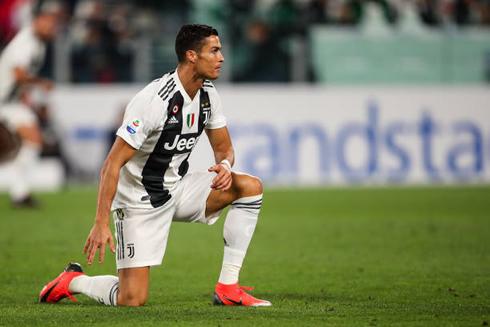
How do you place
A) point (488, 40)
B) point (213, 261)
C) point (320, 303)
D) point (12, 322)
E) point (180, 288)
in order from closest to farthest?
point (12, 322)
point (320, 303)
point (180, 288)
point (213, 261)
point (488, 40)

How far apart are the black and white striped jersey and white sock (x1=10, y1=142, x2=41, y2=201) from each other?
24.6 feet

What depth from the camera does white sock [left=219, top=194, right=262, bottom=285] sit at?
5.82 metres

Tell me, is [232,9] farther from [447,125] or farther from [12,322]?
[12,322]

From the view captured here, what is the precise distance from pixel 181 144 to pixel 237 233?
0.73 meters

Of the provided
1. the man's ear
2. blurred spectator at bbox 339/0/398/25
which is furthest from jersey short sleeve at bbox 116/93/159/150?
blurred spectator at bbox 339/0/398/25

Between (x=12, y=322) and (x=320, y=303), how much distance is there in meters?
1.97

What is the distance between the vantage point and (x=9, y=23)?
17859 millimetres

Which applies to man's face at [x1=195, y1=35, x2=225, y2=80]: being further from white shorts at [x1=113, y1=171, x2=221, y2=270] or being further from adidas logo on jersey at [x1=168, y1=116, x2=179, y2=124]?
white shorts at [x1=113, y1=171, x2=221, y2=270]

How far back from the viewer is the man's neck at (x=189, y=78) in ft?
19.3

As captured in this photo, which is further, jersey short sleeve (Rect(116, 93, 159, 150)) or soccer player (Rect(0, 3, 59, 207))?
soccer player (Rect(0, 3, 59, 207))

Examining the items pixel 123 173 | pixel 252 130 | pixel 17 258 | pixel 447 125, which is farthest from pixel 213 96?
pixel 447 125

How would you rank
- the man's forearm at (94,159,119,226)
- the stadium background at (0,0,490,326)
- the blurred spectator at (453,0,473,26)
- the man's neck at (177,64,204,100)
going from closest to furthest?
the man's forearm at (94,159,119,226) < the man's neck at (177,64,204,100) < the stadium background at (0,0,490,326) < the blurred spectator at (453,0,473,26)

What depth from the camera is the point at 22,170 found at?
1306 cm

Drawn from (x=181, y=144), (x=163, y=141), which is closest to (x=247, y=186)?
(x=181, y=144)
